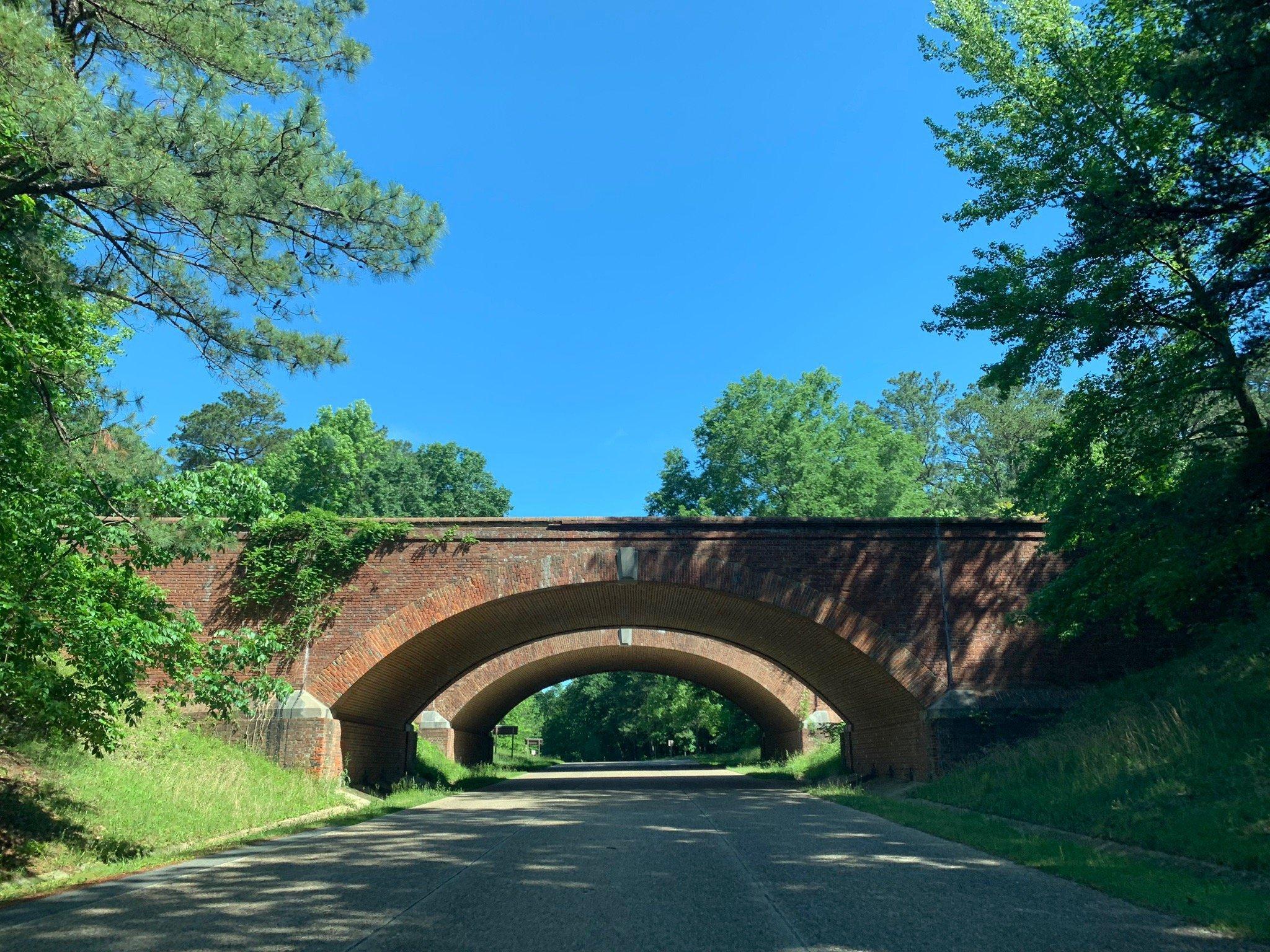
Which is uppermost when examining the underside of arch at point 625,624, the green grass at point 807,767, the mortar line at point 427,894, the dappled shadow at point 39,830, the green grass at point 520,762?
the underside of arch at point 625,624

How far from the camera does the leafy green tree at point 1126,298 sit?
36.4ft

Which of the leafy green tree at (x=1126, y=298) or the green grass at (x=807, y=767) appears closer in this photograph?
the leafy green tree at (x=1126, y=298)

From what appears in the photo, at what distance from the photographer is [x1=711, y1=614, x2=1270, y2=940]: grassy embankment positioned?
22.6 ft

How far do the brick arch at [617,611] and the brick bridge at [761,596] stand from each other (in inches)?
1.5

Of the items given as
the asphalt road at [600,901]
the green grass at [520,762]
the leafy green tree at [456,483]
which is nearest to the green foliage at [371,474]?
the leafy green tree at [456,483]

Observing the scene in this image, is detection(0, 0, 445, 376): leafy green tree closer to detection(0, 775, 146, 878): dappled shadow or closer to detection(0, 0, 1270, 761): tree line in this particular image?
detection(0, 0, 1270, 761): tree line

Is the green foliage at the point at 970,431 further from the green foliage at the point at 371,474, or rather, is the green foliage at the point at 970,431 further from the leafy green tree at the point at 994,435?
the green foliage at the point at 371,474

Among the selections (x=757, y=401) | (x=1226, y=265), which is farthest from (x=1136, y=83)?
(x=757, y=401)

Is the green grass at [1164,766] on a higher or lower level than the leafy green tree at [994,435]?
lower

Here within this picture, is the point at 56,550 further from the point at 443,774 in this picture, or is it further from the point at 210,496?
the point at 443,774

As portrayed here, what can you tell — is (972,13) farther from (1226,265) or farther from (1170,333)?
(1226,265)

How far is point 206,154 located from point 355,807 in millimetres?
11634

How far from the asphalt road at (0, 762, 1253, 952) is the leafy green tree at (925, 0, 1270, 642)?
220 inches

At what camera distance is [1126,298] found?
13031mm
